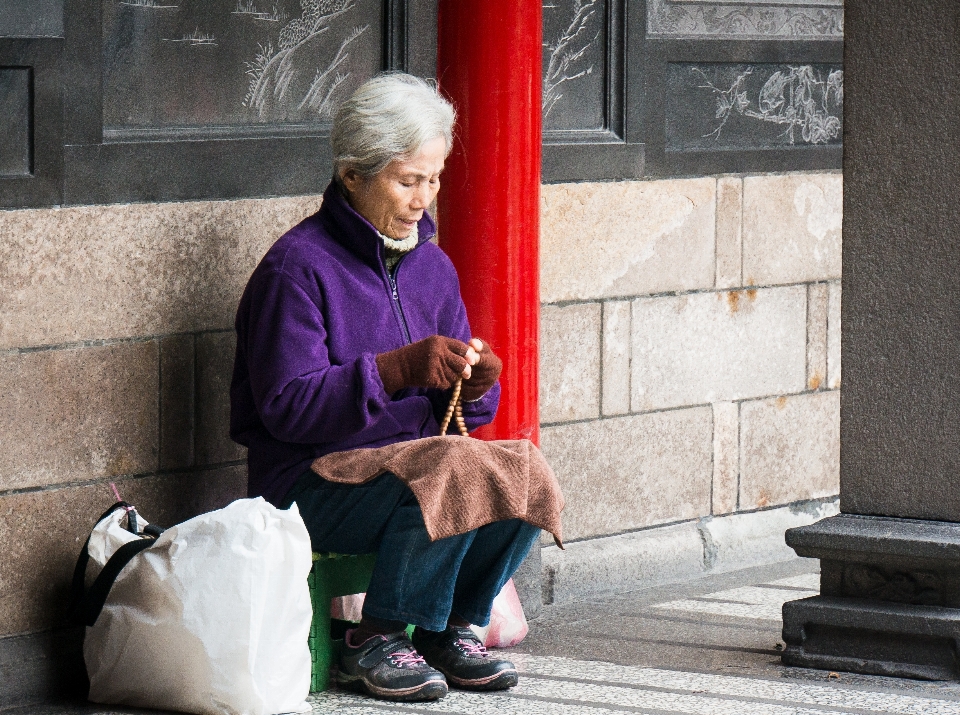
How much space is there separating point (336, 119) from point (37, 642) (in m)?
1.41

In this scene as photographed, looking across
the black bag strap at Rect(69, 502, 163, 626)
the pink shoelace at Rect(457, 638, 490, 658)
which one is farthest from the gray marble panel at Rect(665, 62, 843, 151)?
the black bag strap at Rect(69, 502, 163, 626)

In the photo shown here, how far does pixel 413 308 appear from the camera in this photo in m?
4.45

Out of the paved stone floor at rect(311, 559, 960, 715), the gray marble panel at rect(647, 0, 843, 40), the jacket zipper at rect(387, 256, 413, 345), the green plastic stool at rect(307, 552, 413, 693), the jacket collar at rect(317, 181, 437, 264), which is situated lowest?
the paved stone floor at rect(311, 559, 960, 715)

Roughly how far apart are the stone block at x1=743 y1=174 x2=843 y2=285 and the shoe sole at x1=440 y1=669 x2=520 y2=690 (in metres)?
2.20

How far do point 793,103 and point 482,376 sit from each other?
8.03 feet

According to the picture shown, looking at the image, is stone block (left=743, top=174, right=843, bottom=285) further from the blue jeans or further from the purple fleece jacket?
the blue jeans

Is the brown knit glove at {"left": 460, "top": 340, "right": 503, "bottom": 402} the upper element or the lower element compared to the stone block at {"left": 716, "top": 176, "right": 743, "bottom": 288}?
lower

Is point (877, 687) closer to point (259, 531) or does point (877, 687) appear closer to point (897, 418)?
point (897, 418)

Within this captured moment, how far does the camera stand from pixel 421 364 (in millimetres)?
4113

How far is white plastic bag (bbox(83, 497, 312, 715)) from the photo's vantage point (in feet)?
12.9

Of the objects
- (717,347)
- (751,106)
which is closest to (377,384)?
(717,347)

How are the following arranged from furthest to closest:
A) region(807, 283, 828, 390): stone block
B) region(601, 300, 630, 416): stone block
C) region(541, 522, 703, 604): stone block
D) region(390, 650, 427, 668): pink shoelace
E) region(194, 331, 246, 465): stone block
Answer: region(807, 283, 828, 390): stone block < region(601, 300, 630, 416): stone block < region(541, 522, 703, 604): stone block < region(194, 331, 246, 465): stone block < region(390, 650, 427, 668): pink shoelace

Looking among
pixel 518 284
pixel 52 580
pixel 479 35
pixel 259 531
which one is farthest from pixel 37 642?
pixel 479 35

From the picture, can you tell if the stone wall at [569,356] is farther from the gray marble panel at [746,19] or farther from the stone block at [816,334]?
the gray marble panel at [746,19]
